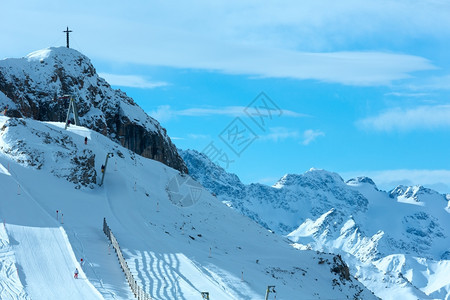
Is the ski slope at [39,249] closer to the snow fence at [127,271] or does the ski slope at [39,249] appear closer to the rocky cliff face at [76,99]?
the snow fence at [127,271]

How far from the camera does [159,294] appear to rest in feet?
115

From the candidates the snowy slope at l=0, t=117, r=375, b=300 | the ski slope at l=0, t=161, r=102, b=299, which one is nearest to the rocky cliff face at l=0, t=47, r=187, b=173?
the snowy slope at l=0, t=117, r=375, b=300

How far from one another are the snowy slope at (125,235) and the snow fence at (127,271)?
50 centimetres

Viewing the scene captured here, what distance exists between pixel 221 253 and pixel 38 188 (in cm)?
1788

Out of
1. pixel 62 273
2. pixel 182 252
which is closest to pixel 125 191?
pixel 182 252

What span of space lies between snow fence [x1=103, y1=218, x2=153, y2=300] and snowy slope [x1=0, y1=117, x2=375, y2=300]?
495mm

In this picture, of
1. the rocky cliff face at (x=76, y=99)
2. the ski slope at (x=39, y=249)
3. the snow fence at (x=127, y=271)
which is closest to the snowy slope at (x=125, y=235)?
the ski slope at (x=39, y=249)

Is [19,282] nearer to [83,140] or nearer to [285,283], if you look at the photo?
[285,283]

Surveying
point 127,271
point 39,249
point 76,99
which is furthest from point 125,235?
point 76,99

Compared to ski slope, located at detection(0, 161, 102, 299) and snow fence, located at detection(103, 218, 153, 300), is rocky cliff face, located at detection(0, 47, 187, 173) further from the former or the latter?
snow fence, located at detection(103, 218, 153, 300)

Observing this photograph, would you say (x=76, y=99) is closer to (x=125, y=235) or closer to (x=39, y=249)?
(x=125, y=235)

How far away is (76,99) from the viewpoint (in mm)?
93438

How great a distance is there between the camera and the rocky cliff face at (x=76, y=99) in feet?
291

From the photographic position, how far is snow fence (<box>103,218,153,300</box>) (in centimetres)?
3225
